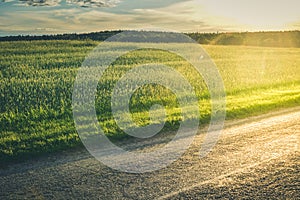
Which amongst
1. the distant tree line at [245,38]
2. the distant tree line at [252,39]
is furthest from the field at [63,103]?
the distant tree line at [252,39]

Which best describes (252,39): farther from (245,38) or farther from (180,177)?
(180,177)

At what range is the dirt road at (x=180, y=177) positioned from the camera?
18.3 ft

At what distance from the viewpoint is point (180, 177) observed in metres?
6.23

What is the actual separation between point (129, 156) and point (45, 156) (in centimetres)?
179

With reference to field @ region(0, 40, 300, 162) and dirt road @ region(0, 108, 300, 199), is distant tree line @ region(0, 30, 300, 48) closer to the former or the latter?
field @ region(0, 40, 300, 162)

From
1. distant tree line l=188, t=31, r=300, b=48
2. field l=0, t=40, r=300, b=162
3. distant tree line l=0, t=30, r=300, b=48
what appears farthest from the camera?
distant tree line l=188, t=31, r=300, b=48

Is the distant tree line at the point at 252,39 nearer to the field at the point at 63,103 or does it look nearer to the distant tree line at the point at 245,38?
the distant tree line at the point at 245,38

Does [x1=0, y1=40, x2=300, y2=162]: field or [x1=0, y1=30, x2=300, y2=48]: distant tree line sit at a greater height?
[x1=0, y1=30, x2=300, y2=48]: distant tree line

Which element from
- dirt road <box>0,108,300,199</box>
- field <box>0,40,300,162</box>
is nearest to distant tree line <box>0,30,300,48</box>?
field <box>0,40,300,162</box>

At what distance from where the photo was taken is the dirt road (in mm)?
5590

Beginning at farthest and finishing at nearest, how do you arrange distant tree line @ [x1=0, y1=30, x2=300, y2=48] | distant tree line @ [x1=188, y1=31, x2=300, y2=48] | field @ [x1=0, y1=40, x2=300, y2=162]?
1. distant tree line @ [x1=188, y1=31, x2=300, y2=48]
2. distant tree line @ [x1=0, y1=30, x2=300, y2=48]
3. field @ [x1=0, y1=40, x2=300, y2=162]

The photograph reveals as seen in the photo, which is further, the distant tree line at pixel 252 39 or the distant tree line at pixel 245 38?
the distant tree line at pixel 252 39

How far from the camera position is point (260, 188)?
5762 mm

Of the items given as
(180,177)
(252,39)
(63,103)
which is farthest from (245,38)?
(180,177)
